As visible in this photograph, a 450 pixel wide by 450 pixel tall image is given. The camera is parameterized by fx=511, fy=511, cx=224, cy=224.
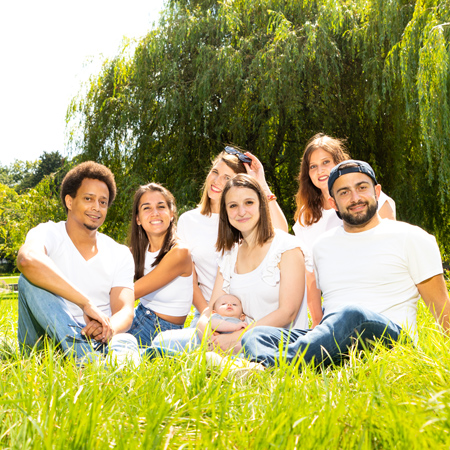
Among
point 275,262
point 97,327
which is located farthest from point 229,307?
point 97,327

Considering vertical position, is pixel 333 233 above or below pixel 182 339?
above

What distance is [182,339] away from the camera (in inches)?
107

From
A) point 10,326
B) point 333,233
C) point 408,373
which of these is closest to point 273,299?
point 333,233

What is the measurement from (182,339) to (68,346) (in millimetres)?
619

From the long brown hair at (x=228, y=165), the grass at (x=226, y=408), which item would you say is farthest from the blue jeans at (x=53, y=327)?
the long brown hair at (x=228, y=165)

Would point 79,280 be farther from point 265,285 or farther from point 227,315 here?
point 265,285

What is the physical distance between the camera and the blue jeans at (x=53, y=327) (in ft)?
7.72

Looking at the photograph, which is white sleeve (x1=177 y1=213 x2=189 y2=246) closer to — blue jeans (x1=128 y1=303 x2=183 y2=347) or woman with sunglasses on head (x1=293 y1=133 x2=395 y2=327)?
blue jeans (x1=128 y1=303 x2=183 y2=347)

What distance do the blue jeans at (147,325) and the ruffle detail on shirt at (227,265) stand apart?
0.50 meters

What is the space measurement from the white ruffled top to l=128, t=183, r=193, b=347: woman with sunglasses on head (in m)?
0.44

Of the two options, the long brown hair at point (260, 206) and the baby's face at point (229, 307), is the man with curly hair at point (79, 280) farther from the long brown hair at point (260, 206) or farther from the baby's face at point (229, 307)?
the long brown hair at point (260, 206)

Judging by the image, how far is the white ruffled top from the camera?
110 inches

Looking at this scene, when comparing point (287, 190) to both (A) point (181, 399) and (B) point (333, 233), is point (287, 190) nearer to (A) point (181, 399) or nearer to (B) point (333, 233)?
(B) point (333, 233)

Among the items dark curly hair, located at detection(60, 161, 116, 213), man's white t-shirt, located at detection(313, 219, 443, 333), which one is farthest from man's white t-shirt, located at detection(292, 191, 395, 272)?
dark curly hair, located at detection(60, 161, 116, 213)
